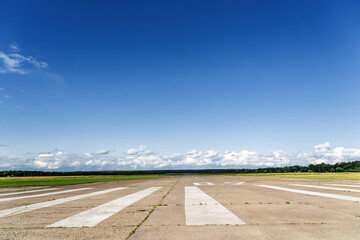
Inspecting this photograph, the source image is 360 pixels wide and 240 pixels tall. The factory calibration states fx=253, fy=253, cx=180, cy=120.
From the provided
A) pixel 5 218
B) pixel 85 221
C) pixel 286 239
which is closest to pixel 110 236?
pixel 85 221

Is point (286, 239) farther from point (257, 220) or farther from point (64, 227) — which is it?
point (64, 227)

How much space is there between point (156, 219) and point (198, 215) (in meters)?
1.30

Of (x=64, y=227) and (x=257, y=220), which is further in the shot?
(x=257, y=220)

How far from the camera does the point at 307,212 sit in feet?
26.0

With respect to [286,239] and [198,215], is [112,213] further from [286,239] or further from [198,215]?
[286,239]

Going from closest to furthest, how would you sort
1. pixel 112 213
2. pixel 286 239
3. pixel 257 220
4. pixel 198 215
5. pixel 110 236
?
pixel 286 239, pixel 110 236, pixel 257 220, pixel 198 215, pixel 112 213

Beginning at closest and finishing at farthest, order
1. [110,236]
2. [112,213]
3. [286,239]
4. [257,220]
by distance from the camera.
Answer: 1. [286,239]
2. [110,236]
3. [257,220]
4. [112,213]

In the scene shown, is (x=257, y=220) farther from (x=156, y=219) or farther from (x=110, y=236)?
(x=110, y=236)

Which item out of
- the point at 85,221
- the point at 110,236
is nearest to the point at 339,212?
the point at 110,236

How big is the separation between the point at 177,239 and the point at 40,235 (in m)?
3.03

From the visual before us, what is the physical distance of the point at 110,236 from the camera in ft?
17.3

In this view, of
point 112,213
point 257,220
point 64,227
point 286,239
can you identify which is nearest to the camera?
point 286,239

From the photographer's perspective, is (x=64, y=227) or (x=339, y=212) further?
(x=339, y=212)

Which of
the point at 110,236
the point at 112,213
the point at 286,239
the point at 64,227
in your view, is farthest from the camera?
the point at 112,213
